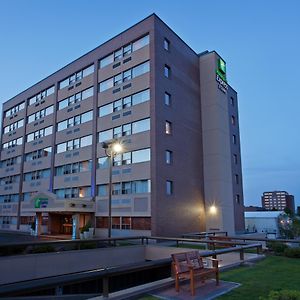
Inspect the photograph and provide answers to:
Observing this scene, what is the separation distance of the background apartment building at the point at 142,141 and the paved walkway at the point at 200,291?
64.3ft

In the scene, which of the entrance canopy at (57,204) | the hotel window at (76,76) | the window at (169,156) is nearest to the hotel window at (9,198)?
the entrance canopy at (57,204)

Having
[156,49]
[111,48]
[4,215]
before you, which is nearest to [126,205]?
[156,49]

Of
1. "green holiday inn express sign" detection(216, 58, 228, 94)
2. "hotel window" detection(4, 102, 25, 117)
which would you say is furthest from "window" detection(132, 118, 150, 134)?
"hotel window" detection(4, 102, 25, 117)

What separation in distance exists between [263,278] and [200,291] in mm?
2675

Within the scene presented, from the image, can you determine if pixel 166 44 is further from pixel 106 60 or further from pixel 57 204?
pixel 57 204

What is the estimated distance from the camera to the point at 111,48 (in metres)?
36.6

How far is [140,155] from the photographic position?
1212 inches

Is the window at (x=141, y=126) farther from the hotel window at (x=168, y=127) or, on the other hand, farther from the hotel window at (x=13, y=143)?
the hotel window at (x=13, y=143)

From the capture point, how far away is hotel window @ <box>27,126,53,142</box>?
45291 millimetres

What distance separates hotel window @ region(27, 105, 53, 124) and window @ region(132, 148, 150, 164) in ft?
65.7

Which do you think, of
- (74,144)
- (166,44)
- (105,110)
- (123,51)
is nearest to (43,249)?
(105,110)

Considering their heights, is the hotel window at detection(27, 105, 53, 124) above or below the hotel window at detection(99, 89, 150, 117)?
above

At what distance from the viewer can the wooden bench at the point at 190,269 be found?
25.8 feet

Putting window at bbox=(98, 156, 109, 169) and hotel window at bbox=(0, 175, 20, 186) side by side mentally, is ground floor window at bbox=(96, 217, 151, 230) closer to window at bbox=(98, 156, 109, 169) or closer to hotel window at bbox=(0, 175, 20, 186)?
window at bbox=(98, 156, 109, 169)
